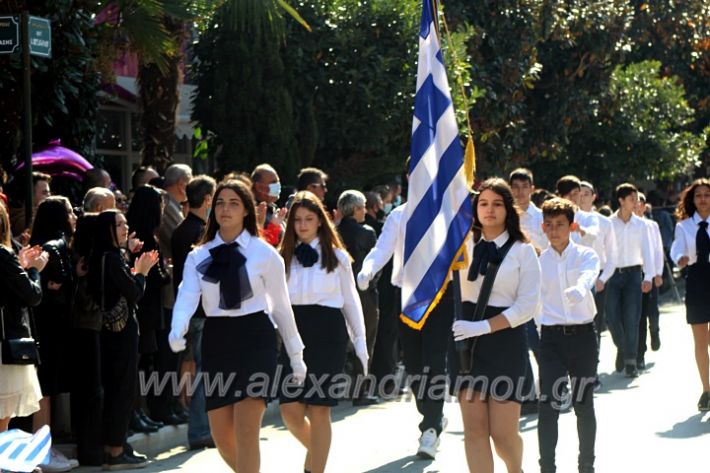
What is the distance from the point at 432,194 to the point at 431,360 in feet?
7.83

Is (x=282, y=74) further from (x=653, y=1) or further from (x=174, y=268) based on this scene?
(x=653, y=1)

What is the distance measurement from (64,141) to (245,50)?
3.65 metres

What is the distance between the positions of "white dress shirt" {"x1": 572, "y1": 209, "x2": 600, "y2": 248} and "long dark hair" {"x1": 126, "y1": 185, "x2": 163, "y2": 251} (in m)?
4.22

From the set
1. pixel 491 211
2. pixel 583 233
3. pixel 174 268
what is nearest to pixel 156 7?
pixel 174 268

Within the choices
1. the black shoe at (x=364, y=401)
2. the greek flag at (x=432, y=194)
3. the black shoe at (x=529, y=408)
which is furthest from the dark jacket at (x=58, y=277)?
the black shoe at (x=529, y=408)

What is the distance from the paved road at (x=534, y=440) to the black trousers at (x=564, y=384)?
670 millimetres

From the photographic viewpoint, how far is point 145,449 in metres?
10.4

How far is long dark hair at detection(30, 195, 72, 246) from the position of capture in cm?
928

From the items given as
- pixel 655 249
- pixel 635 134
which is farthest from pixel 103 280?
pixel 635 134

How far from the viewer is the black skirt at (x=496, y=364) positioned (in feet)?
→ 25.4

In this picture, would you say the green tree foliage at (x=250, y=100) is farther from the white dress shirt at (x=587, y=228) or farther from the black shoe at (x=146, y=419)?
the black shoe at (x=146, y=419)

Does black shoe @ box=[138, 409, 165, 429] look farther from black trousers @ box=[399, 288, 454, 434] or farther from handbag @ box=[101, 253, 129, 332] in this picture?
black trousers @ box=[399, 288, 454, 434]

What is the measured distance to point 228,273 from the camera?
7715 mm

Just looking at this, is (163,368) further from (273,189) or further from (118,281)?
(273,189)
